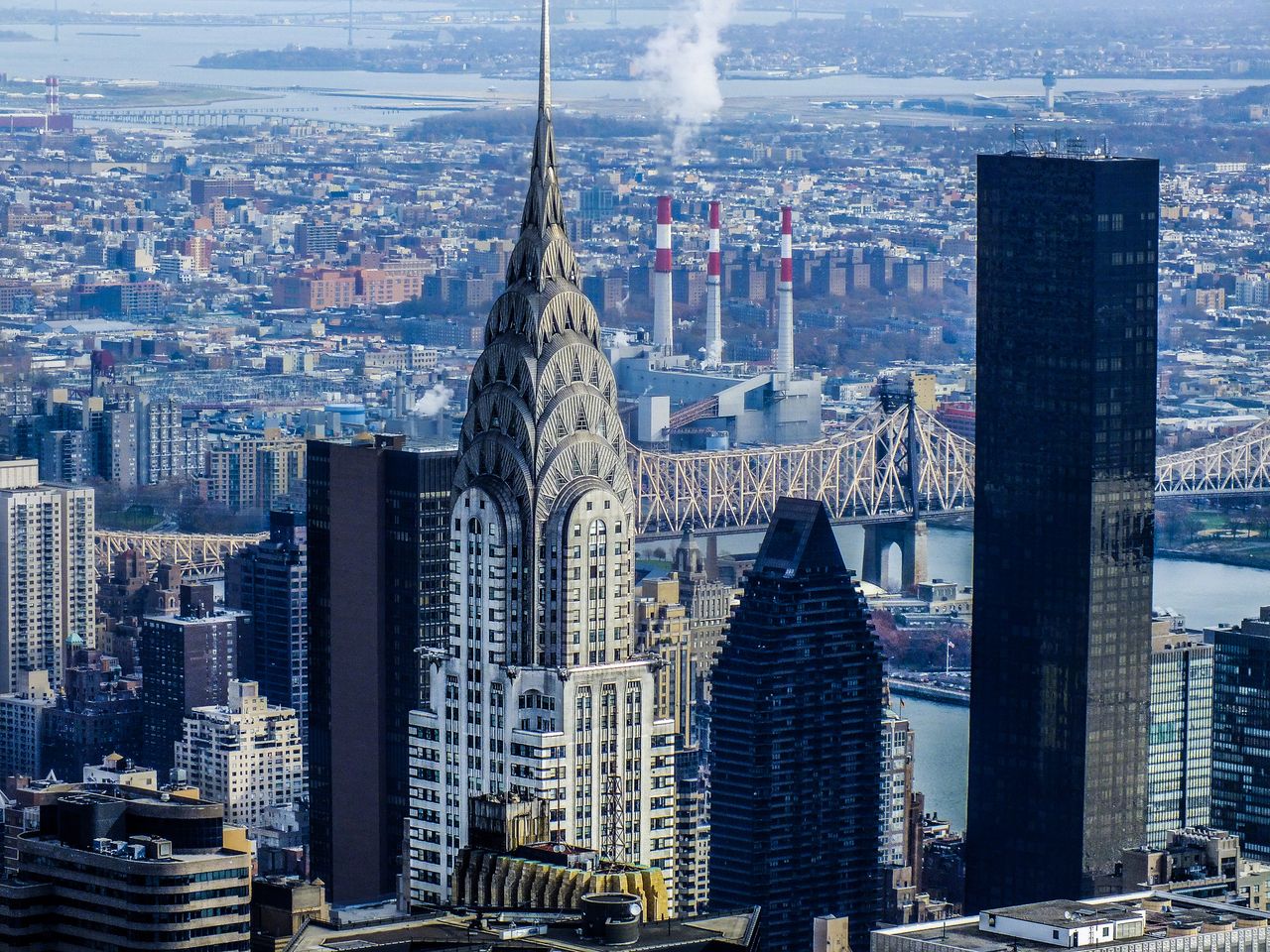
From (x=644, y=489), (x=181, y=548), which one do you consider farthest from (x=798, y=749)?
(x=181, y=548)

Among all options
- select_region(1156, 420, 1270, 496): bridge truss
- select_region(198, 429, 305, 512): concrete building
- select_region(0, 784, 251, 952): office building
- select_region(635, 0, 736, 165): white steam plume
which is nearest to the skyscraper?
select_region(0, 784, 251, 952): office building

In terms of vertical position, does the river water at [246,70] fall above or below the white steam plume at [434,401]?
above

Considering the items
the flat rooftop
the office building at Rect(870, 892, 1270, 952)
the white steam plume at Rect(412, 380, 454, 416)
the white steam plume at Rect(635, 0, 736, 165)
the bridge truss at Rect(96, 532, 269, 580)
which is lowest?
the office building at Rect(870, 892, 1270, 952)

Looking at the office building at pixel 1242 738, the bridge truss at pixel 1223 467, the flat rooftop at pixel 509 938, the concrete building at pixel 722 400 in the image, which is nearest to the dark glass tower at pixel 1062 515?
the office building at pixel 1242 738

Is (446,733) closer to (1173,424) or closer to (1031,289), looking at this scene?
(1031,289)

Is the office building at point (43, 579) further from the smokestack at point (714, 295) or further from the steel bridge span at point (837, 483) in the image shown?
the smokestack at point (714, 295)

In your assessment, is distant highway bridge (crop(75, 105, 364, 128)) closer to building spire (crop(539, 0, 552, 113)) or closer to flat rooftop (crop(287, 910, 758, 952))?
building spire (crop(539, 0, 552, 113))
